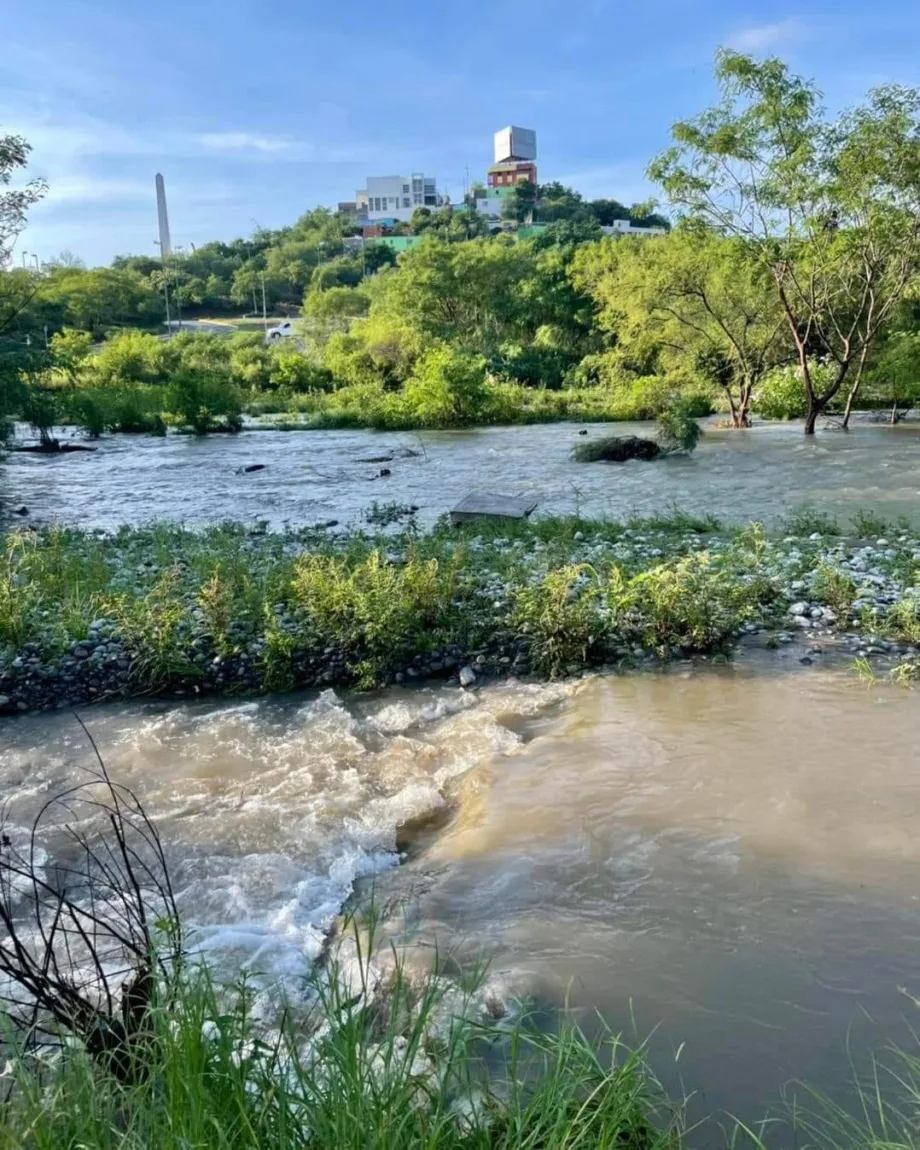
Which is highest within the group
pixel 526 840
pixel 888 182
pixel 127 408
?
pixel 888 182

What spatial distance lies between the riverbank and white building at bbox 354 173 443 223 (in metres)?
165

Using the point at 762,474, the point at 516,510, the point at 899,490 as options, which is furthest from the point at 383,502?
the point at 899,490

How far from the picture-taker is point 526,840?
4508mm

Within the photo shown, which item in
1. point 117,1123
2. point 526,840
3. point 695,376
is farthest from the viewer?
point 695,376

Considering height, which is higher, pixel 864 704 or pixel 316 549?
pixel 316 549

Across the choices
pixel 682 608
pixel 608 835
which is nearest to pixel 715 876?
pixel 608 835

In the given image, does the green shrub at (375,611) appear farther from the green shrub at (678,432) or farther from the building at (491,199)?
Result: the building at (491,199)

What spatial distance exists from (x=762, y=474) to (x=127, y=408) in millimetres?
21198

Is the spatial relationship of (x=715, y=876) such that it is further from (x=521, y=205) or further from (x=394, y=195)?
(x=394, y=195)

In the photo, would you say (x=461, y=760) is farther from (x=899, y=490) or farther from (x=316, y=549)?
(x=899, y=490)

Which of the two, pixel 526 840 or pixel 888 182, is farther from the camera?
pixel 888 182

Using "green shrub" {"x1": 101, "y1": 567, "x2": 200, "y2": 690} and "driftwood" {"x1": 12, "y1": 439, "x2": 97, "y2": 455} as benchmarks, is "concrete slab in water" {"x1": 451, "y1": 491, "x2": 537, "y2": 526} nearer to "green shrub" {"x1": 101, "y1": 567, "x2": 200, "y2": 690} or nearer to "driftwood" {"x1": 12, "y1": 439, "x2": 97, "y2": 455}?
"green shrub" {"x1": 101, "y1": 567, "x2": 200, "y2": 690}

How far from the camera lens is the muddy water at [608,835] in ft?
10.8

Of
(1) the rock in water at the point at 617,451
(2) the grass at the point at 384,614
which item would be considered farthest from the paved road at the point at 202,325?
(2) the grass at the point at 384,614
